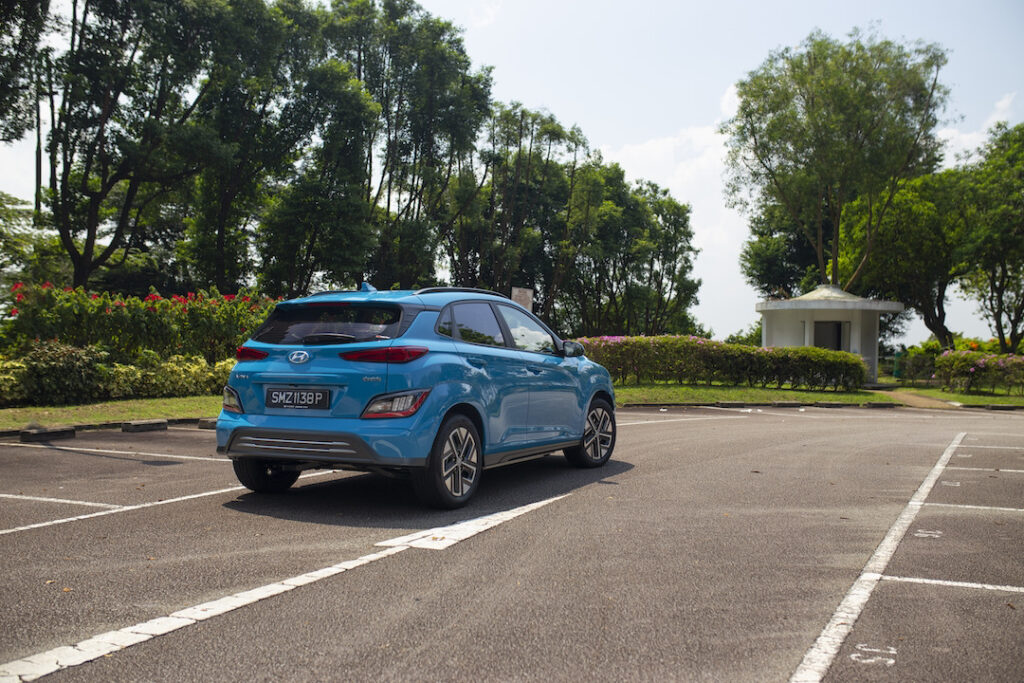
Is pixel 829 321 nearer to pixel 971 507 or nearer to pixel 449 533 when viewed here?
pixel 971 507

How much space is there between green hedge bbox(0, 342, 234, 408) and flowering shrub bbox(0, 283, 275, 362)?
625 millimetres

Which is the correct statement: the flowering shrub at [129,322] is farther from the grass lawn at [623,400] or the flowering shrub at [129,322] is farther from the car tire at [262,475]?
the car tire at [262,475]

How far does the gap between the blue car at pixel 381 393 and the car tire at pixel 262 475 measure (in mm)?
10

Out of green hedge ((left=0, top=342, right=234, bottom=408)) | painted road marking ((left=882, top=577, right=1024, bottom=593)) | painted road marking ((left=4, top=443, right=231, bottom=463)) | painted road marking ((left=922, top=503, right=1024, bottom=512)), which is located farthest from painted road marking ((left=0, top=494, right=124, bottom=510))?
green hedge ((left=0, top=342, right=234, bottom=408))

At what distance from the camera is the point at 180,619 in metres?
3.95

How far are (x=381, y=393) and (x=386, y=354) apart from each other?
299mm

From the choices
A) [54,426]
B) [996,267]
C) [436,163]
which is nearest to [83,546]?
[54,426]

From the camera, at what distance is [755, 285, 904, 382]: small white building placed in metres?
38.1

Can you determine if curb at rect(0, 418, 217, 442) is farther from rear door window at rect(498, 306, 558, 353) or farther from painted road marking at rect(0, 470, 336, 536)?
rear door window at rect(498, 306, 558, 353)

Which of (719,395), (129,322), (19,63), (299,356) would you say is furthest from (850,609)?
(19,63)

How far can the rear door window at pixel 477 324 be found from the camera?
724cm

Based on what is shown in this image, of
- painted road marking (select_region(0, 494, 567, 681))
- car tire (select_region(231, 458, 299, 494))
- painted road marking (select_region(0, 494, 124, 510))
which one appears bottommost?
painted road marking (select_region(0, 494, 567, 681))

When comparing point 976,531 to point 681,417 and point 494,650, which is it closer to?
point 494,650

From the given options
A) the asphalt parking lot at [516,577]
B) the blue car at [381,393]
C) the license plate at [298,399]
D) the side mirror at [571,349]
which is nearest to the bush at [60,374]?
the asphalt parking lot at [516,577]
